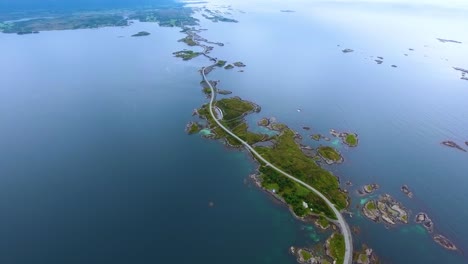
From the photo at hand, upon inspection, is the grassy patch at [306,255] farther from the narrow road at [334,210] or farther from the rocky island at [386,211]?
the rocky island at [386,211]

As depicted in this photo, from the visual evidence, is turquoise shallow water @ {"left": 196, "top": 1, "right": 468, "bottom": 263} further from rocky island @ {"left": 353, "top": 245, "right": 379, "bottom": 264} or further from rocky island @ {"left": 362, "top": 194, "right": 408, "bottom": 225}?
rocky island @ {"left": 362, "top": 194, "right": 408, "bottom": 225}

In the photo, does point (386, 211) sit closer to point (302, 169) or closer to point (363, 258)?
point (363, 258)

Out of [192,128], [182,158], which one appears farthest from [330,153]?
[192,128]

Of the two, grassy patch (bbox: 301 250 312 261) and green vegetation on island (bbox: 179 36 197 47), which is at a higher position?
green vegetation on island (bbox: 179 36 197 47)

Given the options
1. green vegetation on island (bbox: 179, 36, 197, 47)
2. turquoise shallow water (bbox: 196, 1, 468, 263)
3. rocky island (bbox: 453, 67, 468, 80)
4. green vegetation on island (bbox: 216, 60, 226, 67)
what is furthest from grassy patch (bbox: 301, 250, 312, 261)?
green vegetation on island (bbox: 179, 36, 197, 47)

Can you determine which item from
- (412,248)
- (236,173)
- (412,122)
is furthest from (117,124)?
(412,122)

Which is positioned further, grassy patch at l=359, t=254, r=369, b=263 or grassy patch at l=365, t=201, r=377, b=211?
grassy patch at l=365, t=201, r=377, b=211

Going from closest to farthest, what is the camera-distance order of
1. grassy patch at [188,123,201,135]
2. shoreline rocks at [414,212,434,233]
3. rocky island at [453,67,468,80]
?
shoreline rocks at [414,212,434,233]
grassy patch at [188,123,201,135]
rocky island at [453,67,468,80]
